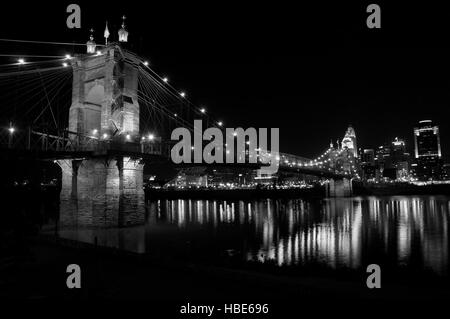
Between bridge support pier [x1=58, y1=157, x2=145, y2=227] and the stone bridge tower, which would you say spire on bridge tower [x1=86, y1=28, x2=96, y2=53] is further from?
bridge support pier [x1=58, y1=157, x2=145, y2=227]

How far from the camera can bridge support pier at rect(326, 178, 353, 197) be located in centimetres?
8678

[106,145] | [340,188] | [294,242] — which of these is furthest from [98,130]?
[340,188]

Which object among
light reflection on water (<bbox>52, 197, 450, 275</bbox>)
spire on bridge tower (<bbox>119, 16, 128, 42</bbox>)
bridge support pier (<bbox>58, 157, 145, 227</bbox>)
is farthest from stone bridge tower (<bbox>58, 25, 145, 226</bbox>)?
spire on bridge tower (<bbox>119, 16, 128, 42</bbox>)

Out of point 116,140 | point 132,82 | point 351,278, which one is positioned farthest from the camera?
point 132,82

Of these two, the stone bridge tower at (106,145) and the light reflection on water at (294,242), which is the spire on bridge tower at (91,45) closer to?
the stone bridge tower at (106,145)

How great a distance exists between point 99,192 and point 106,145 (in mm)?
3145

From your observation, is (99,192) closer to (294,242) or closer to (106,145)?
(106,145)

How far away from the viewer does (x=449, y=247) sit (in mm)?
21078

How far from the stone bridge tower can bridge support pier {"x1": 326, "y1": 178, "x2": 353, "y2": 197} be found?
228 feet

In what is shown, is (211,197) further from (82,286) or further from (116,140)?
(82,286)

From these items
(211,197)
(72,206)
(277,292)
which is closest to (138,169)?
(72,206)

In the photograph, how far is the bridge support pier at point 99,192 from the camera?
926 inches

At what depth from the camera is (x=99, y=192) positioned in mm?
23609
